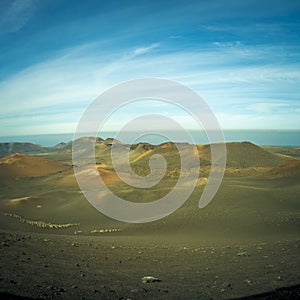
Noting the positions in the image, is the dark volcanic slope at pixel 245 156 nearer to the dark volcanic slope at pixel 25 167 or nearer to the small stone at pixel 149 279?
the dark volcanic slope at pixel 25 167

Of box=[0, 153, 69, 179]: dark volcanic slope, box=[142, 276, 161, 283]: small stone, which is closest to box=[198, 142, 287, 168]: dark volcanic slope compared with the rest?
box=[0, 153, 69, 179]: dark volcanic slope

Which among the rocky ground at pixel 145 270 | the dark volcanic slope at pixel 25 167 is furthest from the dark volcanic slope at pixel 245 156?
the rocky ground at pixel 145 270

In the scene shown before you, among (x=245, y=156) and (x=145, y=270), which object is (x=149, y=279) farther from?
(x=245, y=156)

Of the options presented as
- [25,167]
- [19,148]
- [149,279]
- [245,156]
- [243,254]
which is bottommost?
[243,254]

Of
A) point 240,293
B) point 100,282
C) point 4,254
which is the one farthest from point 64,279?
point 240,293

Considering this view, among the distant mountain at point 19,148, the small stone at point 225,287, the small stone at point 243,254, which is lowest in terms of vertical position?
the small stone at point 243,254

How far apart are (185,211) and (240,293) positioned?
9.85 meters

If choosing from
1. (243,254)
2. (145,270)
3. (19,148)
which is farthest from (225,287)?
(19,148)

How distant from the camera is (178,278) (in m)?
6.10

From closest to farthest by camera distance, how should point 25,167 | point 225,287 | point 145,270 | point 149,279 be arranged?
point 225,287
point 149,279
point 145,270
point 25,167

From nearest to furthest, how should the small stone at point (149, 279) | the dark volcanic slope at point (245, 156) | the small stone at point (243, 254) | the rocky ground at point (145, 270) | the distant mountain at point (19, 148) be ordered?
the rocky ground at point (145, 270)
the small stone at point (149, 279)
the small stone at point (243, 254)
the dark volcanic slope at point (245, 156)
the distant mountain at point (19, 148)

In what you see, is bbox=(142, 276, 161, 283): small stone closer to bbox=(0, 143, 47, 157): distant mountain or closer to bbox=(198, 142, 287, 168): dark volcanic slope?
bbox=(198, 142, 287, 168): dark volcanic slope

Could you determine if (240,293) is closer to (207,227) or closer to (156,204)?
(207,227)

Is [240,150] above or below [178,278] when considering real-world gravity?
above
